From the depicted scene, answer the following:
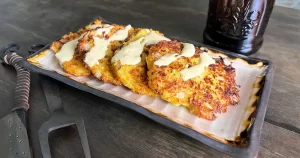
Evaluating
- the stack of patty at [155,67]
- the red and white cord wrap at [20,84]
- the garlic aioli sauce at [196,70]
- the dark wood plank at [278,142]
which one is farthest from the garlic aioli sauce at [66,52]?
the dark wood plank at [278,142]

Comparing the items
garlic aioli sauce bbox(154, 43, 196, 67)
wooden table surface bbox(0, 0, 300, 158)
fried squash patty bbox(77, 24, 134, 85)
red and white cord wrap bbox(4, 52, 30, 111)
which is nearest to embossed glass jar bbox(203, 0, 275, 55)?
wooden table surface bbox(0, 0, 300, 158)

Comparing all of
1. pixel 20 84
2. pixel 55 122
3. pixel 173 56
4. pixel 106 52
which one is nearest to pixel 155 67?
pixel 173 56

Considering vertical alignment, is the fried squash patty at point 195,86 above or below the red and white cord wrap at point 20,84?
above

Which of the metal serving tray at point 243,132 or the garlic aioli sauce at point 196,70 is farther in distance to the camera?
the garlic aioli sauce at point 196,70

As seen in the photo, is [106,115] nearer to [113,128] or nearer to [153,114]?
[113,128]

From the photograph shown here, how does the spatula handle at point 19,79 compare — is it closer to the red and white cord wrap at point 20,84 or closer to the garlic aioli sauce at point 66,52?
the red and white cord wrap at point 20,84

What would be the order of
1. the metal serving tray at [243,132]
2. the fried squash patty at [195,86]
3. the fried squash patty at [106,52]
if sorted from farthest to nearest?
1. the fried squash patty at [106,52]
2. the fried squash patty at [195,86]
3. the metal serving tray at [243,132]

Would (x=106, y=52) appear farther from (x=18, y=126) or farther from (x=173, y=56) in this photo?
(x=18, y=126)
